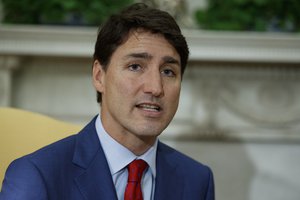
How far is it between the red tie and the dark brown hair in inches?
9.6

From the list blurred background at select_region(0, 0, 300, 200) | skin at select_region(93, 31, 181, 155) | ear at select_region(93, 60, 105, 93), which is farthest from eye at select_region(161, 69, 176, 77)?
blurred background at select_region(0, 0, 300, 200)

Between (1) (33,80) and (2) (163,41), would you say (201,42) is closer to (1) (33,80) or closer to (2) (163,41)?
(1) (33,80)

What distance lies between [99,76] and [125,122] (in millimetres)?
170

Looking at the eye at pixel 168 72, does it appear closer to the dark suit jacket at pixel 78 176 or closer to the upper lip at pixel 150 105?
→ the upper lip at pixel 150 105

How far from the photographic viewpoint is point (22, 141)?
149cm

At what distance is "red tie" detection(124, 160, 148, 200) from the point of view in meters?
1.23

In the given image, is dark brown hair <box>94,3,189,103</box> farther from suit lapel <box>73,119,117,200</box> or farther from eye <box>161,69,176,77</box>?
suit lapel <box>73,119,117,200</box>

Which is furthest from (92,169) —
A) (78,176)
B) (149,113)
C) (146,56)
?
(146,56)

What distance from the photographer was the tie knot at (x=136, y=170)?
4.12 feet

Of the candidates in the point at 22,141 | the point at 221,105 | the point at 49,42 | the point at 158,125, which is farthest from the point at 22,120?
the point at 221,105

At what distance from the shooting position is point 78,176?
1.21 m

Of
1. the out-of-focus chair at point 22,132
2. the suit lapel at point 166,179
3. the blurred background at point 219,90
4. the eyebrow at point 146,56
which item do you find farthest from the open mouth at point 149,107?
the blurred background at point 219,90

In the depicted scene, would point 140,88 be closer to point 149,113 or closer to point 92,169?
point 149,113

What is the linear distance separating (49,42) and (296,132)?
1306 mm
